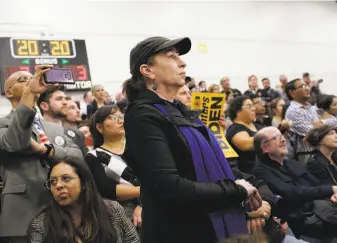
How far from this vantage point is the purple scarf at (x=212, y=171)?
1.62 meters

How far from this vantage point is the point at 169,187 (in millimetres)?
1548

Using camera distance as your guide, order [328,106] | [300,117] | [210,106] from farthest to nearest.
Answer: [328,106], [300,117], [210,106]

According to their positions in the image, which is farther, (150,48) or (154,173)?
(150,48)

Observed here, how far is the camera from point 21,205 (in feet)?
8.61

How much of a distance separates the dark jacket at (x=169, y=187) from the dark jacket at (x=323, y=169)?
8.90 ft

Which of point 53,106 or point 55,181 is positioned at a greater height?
point 53,106

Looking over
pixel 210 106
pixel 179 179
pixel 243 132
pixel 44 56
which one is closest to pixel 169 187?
pixel 179 179

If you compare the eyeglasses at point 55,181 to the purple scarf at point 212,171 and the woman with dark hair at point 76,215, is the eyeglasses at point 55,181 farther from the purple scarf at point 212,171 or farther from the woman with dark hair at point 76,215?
the purple scarf at point 212,171

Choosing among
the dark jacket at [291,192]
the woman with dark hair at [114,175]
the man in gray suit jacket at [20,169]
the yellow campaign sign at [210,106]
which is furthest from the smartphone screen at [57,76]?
the dark jacket at [291,192]

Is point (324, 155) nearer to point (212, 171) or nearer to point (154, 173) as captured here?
point (212, 171)

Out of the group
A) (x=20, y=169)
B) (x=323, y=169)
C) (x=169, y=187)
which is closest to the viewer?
(x=169, y=187)

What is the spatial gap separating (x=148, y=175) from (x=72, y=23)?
913cm

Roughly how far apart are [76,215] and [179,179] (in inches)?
51.2

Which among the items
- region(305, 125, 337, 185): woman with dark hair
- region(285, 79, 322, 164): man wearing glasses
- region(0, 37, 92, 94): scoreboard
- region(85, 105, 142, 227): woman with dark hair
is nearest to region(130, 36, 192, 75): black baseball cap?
region(85, 105, 142, 227): woman with dark hair
